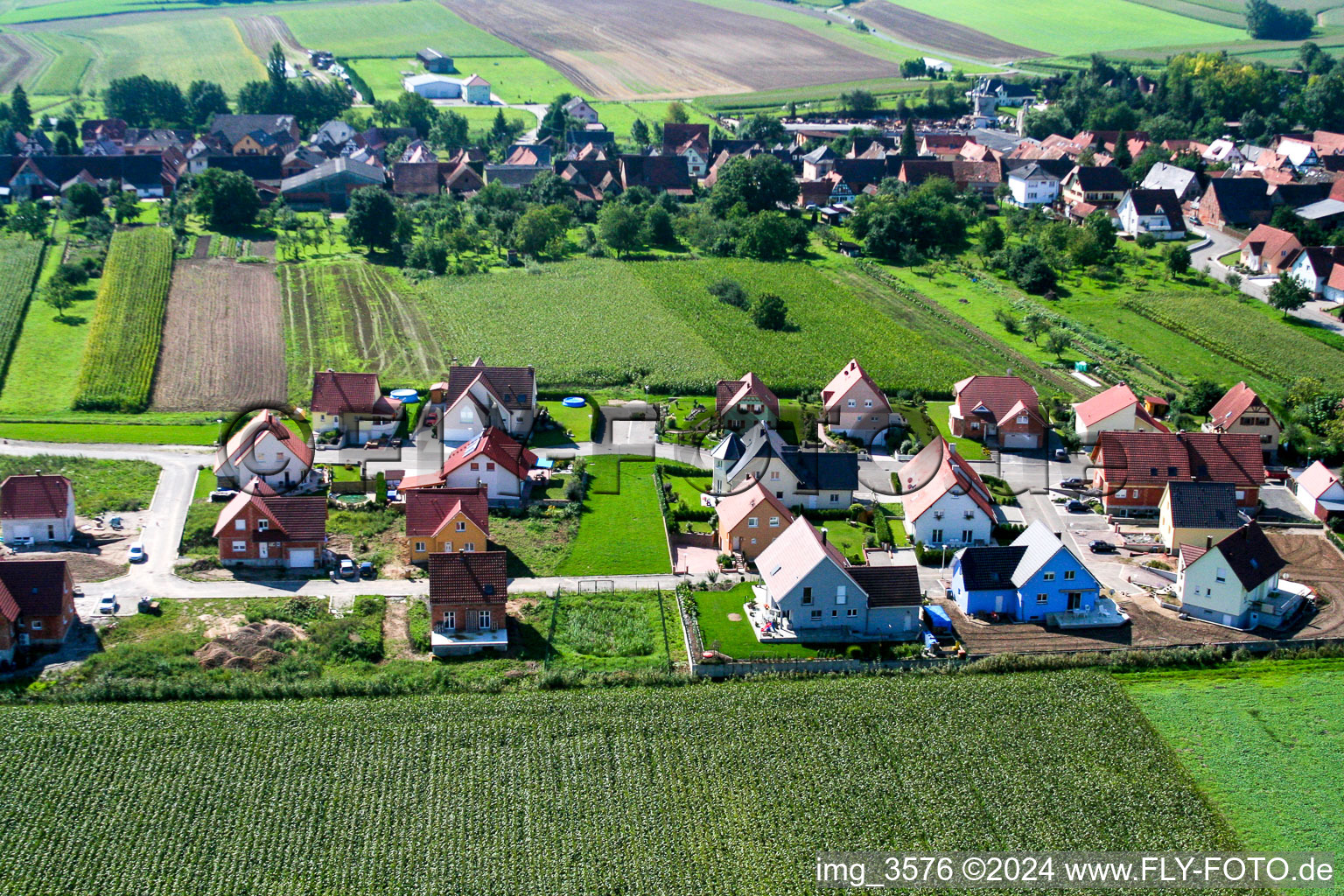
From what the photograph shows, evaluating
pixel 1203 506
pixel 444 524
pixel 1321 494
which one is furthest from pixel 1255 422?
pixel 444 524

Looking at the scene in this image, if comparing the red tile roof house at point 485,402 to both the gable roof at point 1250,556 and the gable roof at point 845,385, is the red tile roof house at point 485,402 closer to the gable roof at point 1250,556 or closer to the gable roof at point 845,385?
the gable roof at point 845,385

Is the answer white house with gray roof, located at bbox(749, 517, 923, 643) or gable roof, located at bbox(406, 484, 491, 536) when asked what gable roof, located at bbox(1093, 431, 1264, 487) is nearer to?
white house with gray roof, located at bbox(749, 517, 923, 643)

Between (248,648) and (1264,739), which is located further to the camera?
(248,648)

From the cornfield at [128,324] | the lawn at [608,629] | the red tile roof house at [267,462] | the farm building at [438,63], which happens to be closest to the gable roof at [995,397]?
the lawn at [608,629]

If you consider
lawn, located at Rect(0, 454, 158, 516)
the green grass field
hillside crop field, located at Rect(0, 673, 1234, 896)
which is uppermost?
the green grass field

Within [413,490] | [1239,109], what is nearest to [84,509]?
[413,490]

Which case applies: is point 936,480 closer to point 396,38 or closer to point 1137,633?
Result: point 1137,633

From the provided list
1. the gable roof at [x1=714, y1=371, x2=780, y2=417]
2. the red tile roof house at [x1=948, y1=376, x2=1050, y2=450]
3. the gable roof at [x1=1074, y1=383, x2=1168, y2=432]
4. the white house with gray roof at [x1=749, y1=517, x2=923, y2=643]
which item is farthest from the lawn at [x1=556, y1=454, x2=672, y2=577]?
the gable roof at [x1=1074, y1=383, x2=1168, y2=432]

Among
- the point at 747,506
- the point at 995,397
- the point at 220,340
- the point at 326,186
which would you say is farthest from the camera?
the point at 326,186
